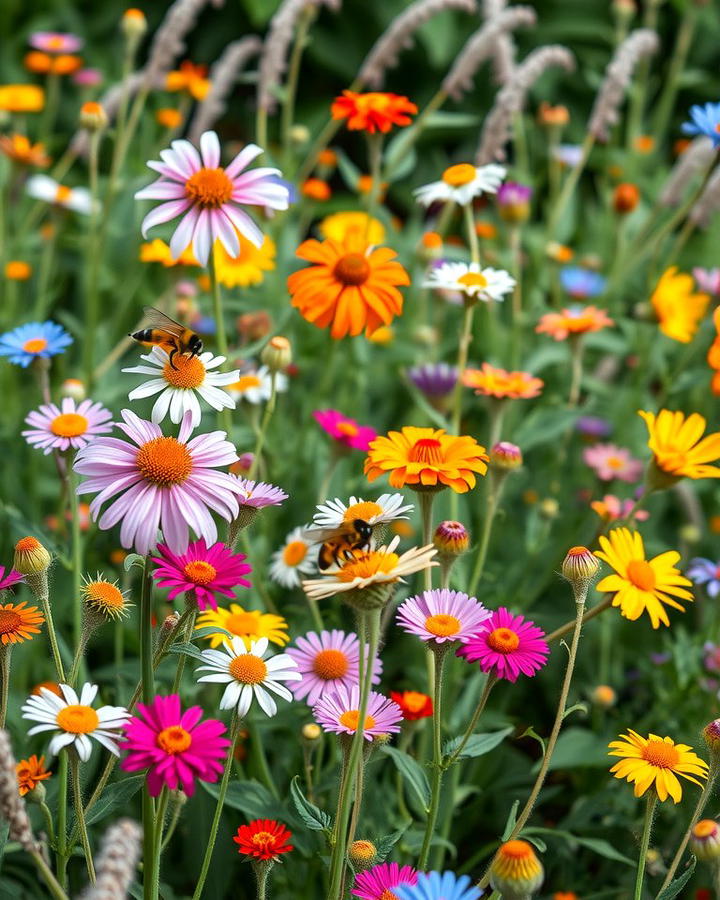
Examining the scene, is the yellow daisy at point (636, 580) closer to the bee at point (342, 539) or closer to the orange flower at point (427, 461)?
the orange flower at point (427, 461)

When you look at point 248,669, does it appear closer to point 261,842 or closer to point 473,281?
point 261,842

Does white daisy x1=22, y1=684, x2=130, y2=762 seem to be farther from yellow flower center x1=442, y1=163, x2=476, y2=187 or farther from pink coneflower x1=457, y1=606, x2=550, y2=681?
yellow flower center x1=442, y1=163, x2=476, y2=187

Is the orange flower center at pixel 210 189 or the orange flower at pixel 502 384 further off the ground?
the orange flower center at pixel 210 189

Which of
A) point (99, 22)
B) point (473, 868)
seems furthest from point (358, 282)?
point (99, 22)

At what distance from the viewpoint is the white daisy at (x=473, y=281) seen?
125 cm

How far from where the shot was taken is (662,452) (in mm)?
1137

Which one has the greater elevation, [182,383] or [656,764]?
[182,383]

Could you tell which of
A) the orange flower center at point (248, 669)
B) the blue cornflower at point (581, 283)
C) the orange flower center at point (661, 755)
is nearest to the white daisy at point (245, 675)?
the orange flower center at point (248, 669)

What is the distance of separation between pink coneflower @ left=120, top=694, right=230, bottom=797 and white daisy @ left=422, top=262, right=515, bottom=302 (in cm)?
60

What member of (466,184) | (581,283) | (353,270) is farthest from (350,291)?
(581,283)

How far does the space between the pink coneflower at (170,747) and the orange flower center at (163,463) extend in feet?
0.54

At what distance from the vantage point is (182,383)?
973mm

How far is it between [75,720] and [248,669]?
16 cm

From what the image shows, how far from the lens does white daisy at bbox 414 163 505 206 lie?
4.37ft
